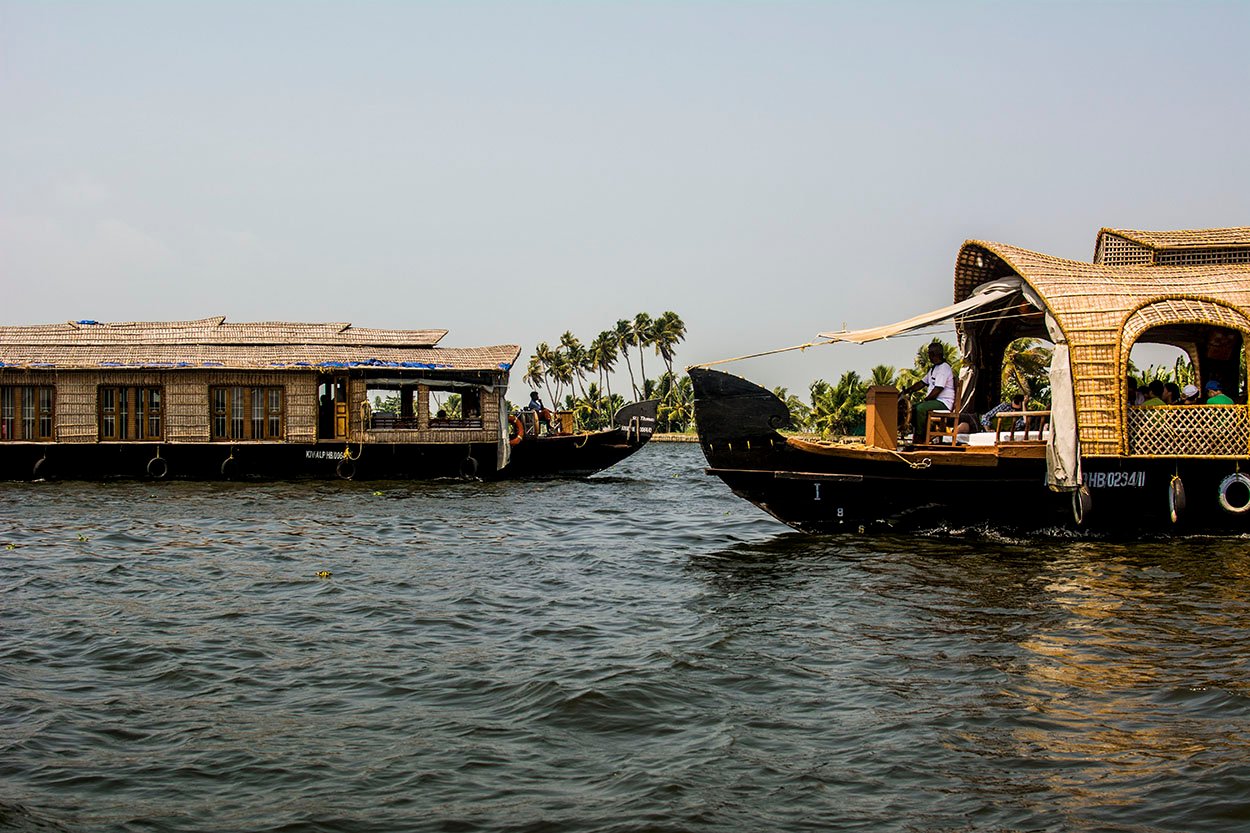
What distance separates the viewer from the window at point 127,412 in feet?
76.9

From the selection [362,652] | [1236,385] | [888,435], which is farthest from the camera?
[1236,385]

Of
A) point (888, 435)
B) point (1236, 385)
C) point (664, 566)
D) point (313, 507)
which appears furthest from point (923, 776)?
point (313, 507)

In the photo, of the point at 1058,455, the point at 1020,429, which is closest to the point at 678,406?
the point at 1020,429

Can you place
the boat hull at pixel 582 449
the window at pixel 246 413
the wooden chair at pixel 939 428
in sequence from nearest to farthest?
the wooden chair at pixel 939 428 → the window at pixel 246 413 → the boat hull at pixel 582 449

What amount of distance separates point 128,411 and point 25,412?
2.18 metres

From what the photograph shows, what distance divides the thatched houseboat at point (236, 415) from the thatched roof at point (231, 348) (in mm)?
69

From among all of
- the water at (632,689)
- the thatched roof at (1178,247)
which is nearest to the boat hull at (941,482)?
the water at (632,689)

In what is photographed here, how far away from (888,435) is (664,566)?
3.17 metres

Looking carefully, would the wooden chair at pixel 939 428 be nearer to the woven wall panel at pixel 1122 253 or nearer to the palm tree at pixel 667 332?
the woven wall panel at pixel 1122 253

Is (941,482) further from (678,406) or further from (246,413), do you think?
(678,406)

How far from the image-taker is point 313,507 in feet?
56.9

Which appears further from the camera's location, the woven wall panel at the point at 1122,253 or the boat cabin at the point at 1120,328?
the woven wall panel at the point at 1122,253

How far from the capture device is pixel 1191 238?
14.3 meters

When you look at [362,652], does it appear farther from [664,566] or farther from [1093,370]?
[1093,370]
